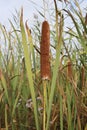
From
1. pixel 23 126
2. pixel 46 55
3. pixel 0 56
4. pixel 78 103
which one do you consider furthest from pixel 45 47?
pixel 0 56

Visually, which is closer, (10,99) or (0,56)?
(10,99)

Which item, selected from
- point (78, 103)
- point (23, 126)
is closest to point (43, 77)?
point (78, 103)

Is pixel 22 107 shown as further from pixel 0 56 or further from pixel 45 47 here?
pixel 45 47

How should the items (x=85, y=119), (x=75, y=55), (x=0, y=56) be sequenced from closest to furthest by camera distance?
(x=85, y=119) → (x=0, y=56) → (x=75, y=55)

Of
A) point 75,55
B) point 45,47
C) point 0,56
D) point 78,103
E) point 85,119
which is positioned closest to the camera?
point 45,47

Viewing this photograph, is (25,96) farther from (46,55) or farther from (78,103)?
(46,55)

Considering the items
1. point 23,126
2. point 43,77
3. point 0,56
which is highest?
point 0,56

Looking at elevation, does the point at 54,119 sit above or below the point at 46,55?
below
